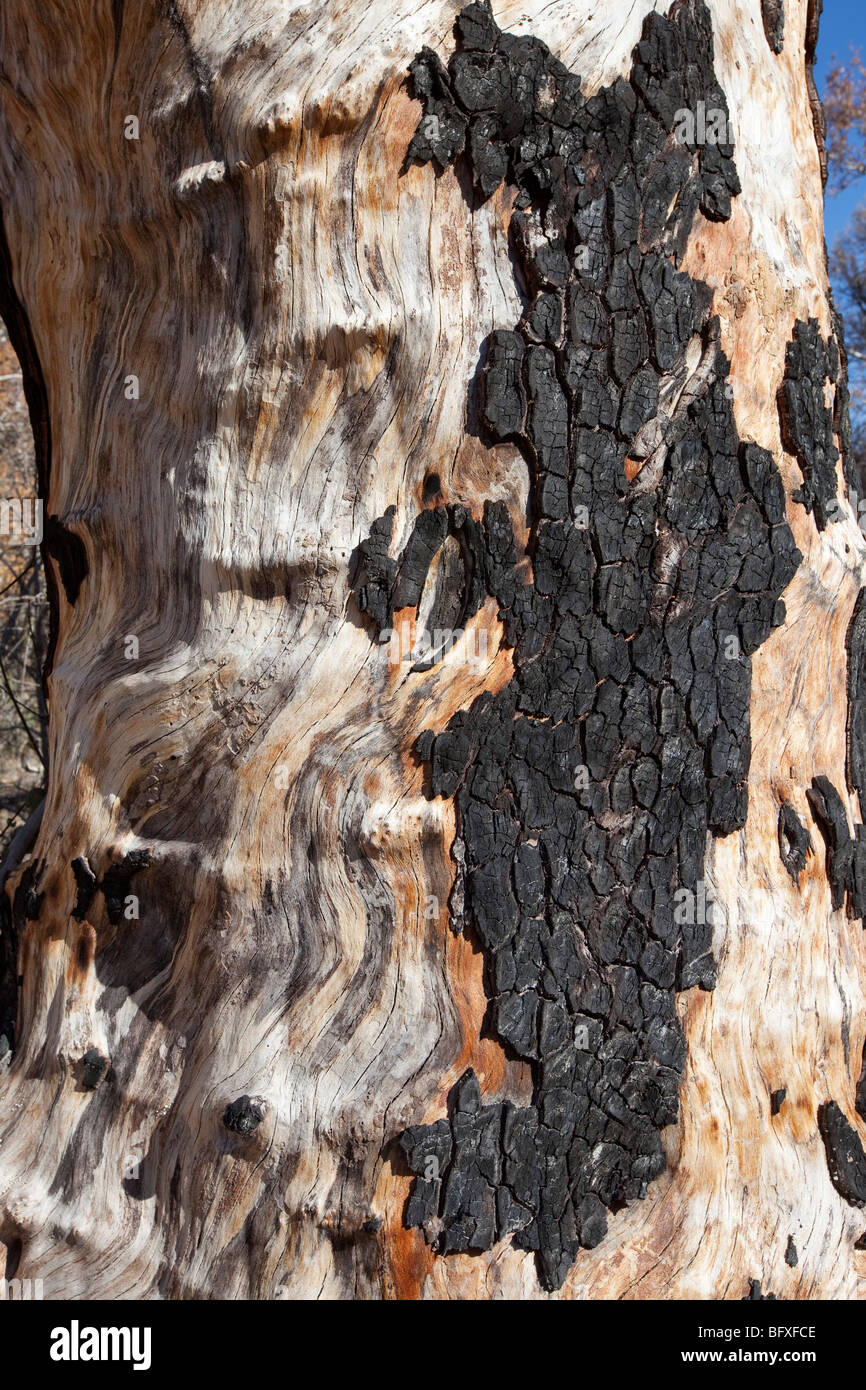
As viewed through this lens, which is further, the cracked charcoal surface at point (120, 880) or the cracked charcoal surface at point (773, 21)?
the cracked charcoal surface at point (773, 21)

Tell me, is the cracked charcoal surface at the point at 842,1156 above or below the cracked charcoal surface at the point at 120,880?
below

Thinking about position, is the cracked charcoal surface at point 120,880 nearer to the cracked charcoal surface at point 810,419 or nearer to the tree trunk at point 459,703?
the tree trunk at point 459,703

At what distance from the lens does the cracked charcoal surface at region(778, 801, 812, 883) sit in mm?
1971

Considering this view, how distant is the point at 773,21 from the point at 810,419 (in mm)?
791

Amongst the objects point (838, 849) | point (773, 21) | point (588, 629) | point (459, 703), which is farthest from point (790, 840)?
point (773, 21)

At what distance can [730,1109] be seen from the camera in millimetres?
1897

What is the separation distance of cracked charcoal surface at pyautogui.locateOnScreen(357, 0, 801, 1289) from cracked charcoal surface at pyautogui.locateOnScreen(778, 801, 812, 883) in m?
0.14

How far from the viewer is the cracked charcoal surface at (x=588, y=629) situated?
1796 mm

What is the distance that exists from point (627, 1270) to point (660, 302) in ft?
5.47

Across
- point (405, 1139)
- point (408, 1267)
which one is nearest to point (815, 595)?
point (405, 1139)

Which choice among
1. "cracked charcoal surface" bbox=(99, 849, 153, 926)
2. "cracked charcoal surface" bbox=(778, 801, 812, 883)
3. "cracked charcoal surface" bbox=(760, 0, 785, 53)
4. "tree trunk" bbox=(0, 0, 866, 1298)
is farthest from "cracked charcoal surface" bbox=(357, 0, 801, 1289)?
"cracked charcoal surface" bbox=(99, 849, 153, 926)

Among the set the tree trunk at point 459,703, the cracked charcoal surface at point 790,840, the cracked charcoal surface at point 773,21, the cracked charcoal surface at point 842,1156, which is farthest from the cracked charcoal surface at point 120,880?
the cracked charcoal surface at point 773,21

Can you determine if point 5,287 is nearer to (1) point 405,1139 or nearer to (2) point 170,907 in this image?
(2) point 170,907

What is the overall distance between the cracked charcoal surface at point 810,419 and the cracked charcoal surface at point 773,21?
1.82ft
